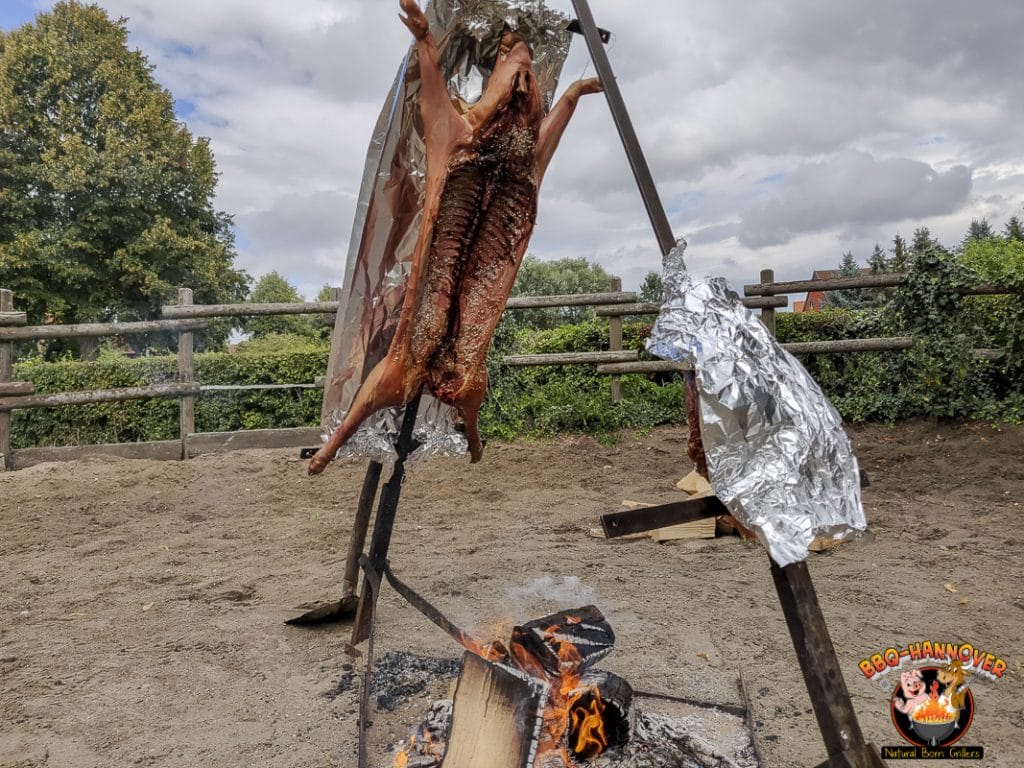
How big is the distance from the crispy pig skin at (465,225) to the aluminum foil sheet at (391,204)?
0.17m

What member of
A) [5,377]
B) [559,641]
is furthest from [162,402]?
[559,641]

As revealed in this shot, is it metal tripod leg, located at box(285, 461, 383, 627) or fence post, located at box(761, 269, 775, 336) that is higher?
fence post, located at box(761, 269, 775, 336)

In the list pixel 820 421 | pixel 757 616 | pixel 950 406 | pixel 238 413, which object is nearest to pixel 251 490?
pixel 238 413

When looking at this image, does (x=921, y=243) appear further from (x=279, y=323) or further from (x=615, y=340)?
(x=279, y=323)

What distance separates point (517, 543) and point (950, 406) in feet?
18.8

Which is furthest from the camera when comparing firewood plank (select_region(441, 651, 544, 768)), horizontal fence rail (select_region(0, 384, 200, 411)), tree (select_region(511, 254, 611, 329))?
tree (select_region(511, 254, 611, 329))

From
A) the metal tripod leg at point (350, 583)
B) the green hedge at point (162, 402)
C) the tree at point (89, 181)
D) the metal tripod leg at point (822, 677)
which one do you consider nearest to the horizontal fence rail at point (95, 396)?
the green hedge at point (162, 402)

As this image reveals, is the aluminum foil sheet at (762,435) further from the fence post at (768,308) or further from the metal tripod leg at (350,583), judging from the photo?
the fence post at (768,308)

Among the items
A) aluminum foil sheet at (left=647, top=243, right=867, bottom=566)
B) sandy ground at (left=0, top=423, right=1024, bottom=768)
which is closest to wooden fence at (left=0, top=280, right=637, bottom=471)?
sandy ground at (left=0, top=423, right=1024, bottom=768)

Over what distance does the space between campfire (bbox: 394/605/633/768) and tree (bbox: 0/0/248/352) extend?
17320 mm

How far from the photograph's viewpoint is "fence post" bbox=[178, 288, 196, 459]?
24.7 feet

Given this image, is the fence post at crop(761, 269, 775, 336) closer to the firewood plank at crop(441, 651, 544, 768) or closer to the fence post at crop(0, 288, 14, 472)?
the firewood plank at crop(441, 651, 544, 768)

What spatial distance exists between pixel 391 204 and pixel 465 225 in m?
0.41

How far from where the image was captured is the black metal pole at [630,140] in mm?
Answer: 1555
